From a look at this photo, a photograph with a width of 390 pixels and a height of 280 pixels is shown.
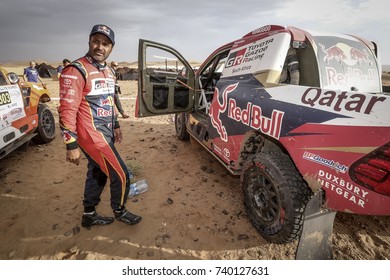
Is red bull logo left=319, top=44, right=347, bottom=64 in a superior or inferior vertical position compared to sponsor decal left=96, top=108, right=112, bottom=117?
superior

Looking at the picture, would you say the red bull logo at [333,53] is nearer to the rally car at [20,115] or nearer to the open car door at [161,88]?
the open car door at [161,88]

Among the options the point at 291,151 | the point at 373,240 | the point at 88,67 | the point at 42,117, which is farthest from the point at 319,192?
the point at 42,117

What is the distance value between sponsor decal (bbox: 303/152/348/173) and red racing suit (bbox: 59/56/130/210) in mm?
1740

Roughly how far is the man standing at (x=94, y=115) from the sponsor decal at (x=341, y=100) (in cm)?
183

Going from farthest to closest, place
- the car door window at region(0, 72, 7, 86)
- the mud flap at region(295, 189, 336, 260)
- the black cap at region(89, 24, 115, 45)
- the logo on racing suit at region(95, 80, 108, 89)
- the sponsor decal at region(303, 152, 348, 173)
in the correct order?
the car door window at region(0, 72, 7, 86)
the logo on racing suit at region(95, 80, 108, 89)
the black cap at region(89, 24, 115, 45)
the mud flap at region(295, 189, 336, 260)
the sponsor decal at region(303, 152, 348, 173)

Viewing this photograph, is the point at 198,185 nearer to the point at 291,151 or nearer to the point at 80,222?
the point at 80,222

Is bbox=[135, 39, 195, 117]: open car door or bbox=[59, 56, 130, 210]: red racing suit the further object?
bbox=[135, 39, 195, 117]: open car door

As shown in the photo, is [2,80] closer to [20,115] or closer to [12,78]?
[12,78]

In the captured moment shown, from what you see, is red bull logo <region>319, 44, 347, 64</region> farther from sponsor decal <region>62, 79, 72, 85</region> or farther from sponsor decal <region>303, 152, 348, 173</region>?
sponsor decal <region>62, 79, 72, 85</region>

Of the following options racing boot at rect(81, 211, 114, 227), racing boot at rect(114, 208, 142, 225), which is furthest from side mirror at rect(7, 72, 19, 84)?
racing boot at rect(114, 208, 142, 225)

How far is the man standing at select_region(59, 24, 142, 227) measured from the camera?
6.49 feet

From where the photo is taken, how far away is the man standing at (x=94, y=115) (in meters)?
1.98

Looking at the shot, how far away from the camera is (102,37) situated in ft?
6.97
